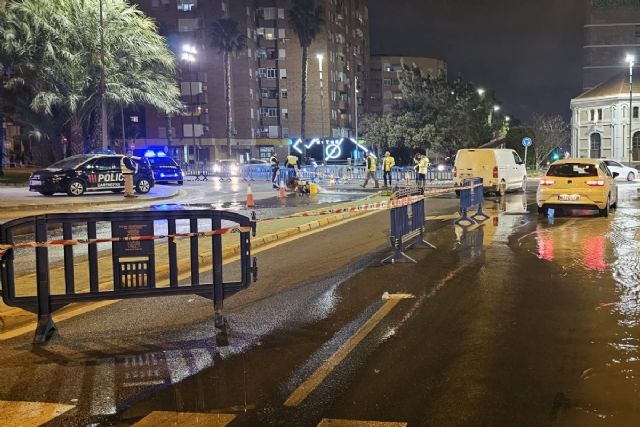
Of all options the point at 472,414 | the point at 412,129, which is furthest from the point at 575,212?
the point at 412,129

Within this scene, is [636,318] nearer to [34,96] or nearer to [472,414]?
[472,414]

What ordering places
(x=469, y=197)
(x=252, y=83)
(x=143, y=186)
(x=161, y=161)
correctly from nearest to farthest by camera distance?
(x=469, y=197) → (x=143, y=186) → (x=161, y=161) → (x=252, y=83)

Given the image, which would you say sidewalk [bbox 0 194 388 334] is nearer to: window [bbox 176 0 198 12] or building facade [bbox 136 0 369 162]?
building facade [bbox 136 0 369 162]

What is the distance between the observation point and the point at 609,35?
311 feet

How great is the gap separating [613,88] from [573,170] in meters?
64.8

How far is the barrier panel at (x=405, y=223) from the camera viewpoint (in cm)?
1093

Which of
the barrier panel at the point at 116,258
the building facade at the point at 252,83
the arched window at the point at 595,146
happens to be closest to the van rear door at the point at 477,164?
the barrier panel at the point at 116,258

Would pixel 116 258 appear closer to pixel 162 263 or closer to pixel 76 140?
pixel 162 263

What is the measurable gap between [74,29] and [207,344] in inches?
1339

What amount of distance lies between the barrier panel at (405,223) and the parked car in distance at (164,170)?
2538cm

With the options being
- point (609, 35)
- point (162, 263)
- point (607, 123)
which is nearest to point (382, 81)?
point (609, 35)

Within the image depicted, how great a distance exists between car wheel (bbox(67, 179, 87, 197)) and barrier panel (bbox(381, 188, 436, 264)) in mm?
16887

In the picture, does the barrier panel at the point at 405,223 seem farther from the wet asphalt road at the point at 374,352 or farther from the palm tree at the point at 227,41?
the palm tree at the point at 227,41

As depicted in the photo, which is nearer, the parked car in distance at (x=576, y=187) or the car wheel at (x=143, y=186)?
the parked car in distance at (x=576, y=187)
